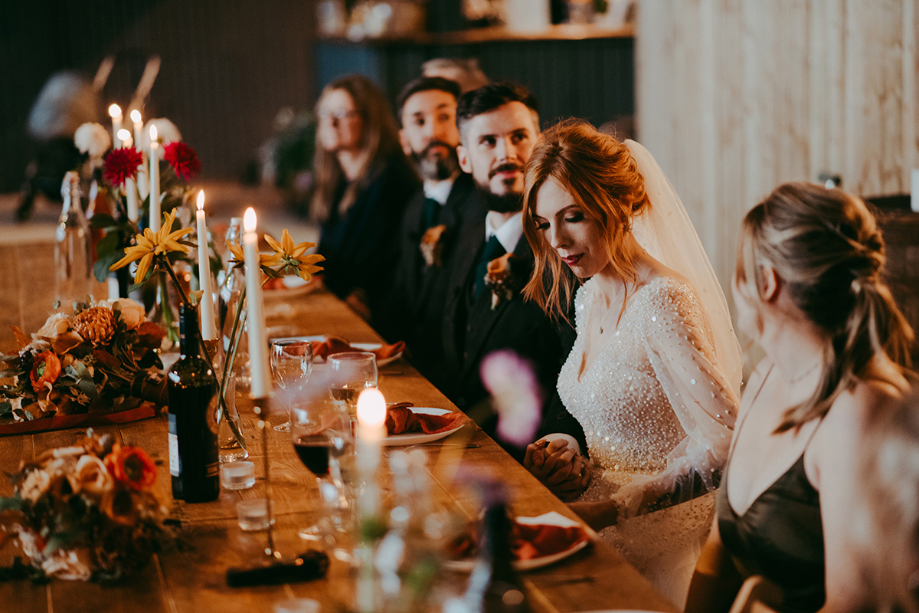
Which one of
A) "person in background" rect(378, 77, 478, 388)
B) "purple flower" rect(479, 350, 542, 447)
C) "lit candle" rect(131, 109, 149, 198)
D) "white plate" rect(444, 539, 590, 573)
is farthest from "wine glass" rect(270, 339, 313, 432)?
"person in background" rect(378, 77, 478, 388)

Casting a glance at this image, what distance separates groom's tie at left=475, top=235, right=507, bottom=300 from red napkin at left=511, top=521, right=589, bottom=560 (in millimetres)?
1394

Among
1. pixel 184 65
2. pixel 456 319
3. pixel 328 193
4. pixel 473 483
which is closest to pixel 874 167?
pixel 456 319

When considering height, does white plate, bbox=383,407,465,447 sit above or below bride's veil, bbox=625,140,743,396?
below

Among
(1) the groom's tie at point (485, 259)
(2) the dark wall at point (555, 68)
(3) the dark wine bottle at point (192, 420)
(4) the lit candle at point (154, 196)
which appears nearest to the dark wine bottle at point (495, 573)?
(3) the dark wine bottle at point (192, 420)

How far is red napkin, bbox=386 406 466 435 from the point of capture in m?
1.46

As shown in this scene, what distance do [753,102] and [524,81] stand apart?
211 cm

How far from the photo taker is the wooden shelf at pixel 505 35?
5496 millimetres

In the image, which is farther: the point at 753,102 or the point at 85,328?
the point at 753,102

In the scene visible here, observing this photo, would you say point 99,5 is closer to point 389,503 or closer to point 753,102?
point 753,102

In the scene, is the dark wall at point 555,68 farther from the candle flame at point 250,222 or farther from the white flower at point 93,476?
the white flower at point 93,476

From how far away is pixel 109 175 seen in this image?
78.0 inches

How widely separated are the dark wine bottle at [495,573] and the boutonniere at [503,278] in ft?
4.88

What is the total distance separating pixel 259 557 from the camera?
1.07 m

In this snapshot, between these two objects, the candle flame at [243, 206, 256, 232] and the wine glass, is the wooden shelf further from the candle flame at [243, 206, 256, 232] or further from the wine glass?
the candle flame at [243, 206, 256, 232]
